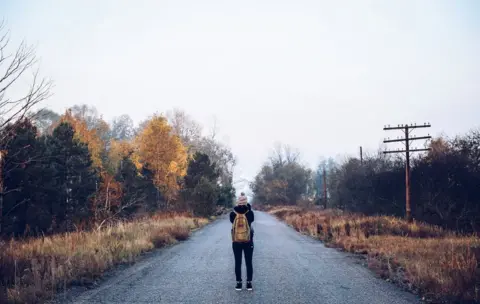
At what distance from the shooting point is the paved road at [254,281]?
7.46 metres

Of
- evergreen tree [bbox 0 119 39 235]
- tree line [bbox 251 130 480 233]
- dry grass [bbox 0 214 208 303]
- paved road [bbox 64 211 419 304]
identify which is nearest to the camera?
paved road [bbox 64 211 419 304]

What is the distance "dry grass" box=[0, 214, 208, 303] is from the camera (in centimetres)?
760

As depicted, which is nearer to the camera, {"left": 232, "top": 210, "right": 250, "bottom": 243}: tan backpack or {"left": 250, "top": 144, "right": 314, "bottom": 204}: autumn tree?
{"left": 232, "top": 210, "right": 250, "bottom": 243}: tan backpack

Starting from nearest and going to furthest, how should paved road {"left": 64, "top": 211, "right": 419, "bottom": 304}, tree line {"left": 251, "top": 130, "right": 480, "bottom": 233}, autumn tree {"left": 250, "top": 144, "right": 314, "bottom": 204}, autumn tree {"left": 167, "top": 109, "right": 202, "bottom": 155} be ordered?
paved road {"left": 64, "top": 211, "right": 419, "bottom": 304} → tree line {"left": 251, "top": 130, "right": 480, "bottom": 233} → autumn tree {"left": 167, "top": 109, "right": 202, "bottom": 155} → autumn tree {"left": 250, "top": 144, "right": 314, "bottom": 204}

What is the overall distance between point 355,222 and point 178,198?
18145mm

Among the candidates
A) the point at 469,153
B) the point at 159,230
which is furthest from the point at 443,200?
the point at 159,230

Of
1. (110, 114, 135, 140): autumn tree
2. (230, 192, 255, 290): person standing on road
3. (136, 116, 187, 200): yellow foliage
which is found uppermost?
(110, 114, 135, 140): autumn tree

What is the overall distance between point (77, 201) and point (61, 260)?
2204 cm

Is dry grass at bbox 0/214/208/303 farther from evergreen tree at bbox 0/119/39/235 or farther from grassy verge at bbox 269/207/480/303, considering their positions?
evergreen tree at bbox 0/119/39/235

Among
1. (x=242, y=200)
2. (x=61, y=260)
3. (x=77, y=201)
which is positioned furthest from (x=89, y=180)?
(x=242, y=200)

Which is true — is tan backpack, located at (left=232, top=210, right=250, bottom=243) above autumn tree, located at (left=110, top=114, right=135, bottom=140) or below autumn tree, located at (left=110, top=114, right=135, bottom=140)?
below

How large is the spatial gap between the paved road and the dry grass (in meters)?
0.66

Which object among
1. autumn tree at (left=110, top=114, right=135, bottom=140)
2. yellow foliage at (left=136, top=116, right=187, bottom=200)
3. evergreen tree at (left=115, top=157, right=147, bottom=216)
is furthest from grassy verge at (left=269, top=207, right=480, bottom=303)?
autumn tree at (left=110, top=114, right=135, bottom=140)

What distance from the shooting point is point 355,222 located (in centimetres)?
2161
